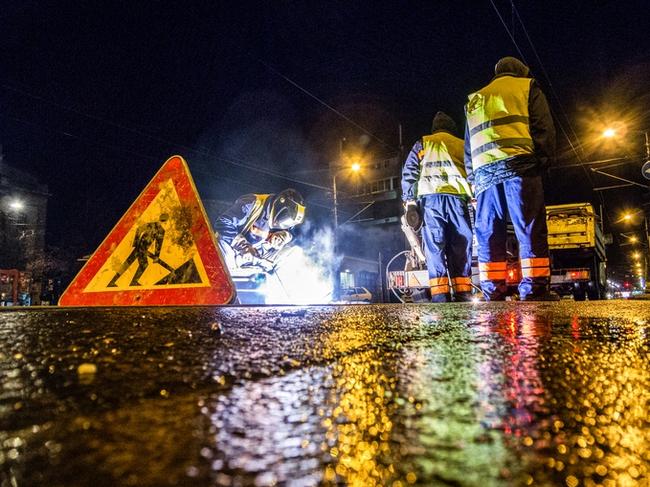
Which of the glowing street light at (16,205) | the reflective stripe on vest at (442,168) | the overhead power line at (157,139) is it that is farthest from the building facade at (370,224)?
the glowing street light at (16,205)

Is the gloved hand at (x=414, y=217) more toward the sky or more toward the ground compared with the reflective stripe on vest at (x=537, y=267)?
more toward the sky

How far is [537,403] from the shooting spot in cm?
46

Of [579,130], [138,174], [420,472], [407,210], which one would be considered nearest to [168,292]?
[420,472]

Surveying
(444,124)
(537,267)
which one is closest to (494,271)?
(537,267)

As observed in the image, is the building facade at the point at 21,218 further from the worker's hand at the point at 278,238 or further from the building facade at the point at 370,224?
the worker's hand at the point at 278,238

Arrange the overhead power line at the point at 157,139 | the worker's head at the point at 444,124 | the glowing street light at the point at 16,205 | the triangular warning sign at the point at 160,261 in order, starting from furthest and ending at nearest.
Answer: the glowing street light at the point at 16,205, the overhead power line at the point at 157,139, the worker's head at the point at 444,124, the triangular warning sign at the point at 160,261

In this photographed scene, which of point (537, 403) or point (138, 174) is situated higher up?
point (138, 174)

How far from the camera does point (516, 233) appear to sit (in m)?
3.63

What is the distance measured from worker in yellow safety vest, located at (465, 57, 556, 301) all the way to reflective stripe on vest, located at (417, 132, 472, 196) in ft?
1.97

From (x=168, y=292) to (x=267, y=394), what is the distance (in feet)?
8.64

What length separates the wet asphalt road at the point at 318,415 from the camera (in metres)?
0.28

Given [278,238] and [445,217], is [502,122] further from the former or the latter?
[278,238]

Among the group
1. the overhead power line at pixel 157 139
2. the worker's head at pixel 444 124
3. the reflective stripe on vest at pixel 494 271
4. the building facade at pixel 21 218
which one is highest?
the overhead power line at pixel 157 139

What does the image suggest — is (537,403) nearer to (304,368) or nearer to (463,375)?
(463,375)
